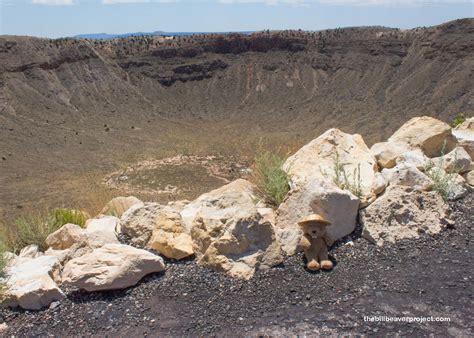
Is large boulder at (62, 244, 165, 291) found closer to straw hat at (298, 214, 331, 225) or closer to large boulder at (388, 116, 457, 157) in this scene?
straw hat at (298, 214, 331, 225)

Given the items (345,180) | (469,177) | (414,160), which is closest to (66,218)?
(345,180)

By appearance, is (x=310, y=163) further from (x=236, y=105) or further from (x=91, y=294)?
(x=236, y=105)

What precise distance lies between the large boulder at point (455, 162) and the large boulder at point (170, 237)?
4285 mm

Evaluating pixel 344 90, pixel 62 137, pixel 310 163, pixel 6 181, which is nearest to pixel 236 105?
pixel 344 90

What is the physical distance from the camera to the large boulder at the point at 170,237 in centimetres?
632

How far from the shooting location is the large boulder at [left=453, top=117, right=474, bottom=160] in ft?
28.6

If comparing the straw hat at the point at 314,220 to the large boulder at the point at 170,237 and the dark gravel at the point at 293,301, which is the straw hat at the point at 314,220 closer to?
the dark gravel at the point at 293,301

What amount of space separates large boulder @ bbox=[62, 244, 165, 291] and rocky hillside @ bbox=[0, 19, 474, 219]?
1233 inches

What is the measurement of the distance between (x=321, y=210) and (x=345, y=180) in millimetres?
874

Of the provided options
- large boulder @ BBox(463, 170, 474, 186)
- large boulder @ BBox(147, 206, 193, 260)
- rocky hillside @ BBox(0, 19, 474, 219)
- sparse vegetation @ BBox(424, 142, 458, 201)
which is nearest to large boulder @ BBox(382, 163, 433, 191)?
sparse vegetation @ BBox(424, 142, 458, 201)

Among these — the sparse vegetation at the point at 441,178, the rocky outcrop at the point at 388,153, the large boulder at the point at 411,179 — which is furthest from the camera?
the rocky outcrop at the point at 388,153

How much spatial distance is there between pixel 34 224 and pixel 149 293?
335 centimetres

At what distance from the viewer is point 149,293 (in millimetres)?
5676

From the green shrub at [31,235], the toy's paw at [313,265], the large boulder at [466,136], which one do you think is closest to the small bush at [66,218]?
the green shrub at [31,235]
